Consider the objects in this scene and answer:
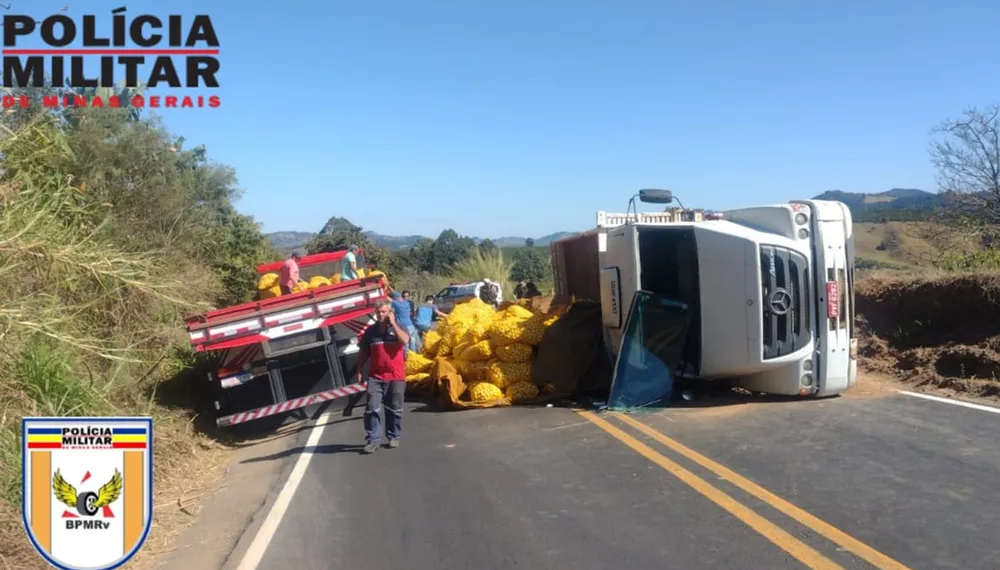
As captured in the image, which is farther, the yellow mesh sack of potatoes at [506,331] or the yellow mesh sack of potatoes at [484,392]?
the yellow mesh sack of potatoes at [506,331]

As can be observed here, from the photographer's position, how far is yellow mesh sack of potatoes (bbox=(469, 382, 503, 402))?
11211 millimetres

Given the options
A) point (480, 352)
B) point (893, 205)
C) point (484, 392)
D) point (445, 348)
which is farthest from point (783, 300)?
point (893, 205)

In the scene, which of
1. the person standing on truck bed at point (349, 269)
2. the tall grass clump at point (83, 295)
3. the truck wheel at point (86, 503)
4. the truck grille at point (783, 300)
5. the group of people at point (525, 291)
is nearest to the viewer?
the truck wheel at point (86, 503)

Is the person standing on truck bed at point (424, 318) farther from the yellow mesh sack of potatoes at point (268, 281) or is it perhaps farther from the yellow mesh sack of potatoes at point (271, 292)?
the yellow mesh sack of potatoes at point (271, 292)

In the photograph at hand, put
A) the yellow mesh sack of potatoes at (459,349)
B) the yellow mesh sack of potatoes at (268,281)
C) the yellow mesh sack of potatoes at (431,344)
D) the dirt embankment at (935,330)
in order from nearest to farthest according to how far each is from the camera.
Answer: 1. the dirt embankment at (935,330)
2. the yellow mesh sack of potatoes at (459,349)
3. the yellow mesh sack of potatoes at (431,344)
4. the yellow mesh sack of potatoes at (268,281)

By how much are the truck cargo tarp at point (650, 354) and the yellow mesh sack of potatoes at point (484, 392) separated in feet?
5.48

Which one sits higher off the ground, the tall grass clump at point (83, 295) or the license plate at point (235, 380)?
the tall grass clump at point (83, 295)

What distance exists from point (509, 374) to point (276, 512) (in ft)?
16.3

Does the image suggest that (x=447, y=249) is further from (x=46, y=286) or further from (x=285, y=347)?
(x=46, y=286)

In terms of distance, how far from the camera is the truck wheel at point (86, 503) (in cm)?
400

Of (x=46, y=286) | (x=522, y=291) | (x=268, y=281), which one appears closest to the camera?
(x=46, y=286)

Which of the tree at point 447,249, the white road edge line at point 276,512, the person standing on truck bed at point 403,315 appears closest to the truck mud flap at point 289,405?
the white road edge line at point 276,512

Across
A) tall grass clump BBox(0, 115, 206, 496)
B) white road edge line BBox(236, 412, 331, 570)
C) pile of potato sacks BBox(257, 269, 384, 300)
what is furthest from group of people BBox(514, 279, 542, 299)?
tall grass clump BBox(0, 115, 206, 496)

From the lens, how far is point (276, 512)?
22.7 feet
